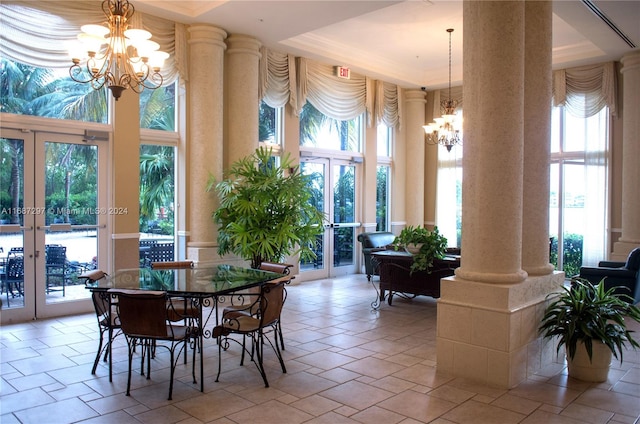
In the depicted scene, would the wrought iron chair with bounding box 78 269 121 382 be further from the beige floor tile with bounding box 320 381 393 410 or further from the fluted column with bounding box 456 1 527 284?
the fluted column with bounding box 456 1 527 284

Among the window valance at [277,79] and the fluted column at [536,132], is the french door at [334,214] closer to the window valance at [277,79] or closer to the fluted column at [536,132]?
the window valance at [277,79]

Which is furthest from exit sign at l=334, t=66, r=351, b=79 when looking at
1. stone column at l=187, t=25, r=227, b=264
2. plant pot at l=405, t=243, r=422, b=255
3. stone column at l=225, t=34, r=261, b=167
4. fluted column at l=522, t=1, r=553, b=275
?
fluted column at l=522, t=1, r=553, b=275

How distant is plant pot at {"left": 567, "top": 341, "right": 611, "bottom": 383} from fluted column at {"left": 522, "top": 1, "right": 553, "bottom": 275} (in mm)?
699

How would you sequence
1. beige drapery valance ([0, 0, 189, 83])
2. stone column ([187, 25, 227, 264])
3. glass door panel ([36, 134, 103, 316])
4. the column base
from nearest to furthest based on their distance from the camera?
the column base < beige drapery valance ([0, 0, 189, 83]) < glass door panel ([36, 134, 103, 316]) < stone column ([187, 25, 227, 264])

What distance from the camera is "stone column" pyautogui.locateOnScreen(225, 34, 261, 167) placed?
7242 millimetres

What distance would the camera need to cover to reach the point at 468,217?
13.4ft

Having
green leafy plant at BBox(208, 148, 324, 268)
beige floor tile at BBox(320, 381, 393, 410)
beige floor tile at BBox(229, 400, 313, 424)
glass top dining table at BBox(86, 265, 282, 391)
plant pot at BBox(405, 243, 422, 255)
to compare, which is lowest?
beige floor tile at BBox(320, 381, 393, 410)

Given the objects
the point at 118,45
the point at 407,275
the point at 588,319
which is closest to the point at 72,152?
the point at 118,45

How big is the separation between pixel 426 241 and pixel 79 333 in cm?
413

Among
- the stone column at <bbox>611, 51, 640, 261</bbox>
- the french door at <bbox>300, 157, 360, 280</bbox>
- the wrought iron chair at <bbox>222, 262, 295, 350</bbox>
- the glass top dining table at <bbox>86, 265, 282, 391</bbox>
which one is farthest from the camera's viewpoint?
the french door at <bbox>300, 157, 360, 280</bbox>

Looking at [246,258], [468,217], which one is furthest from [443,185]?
[468,217]

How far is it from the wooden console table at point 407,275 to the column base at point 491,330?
2214 millimetres

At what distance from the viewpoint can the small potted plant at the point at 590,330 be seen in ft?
13.1

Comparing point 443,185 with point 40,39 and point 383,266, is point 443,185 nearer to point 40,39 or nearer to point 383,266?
point 383,266
